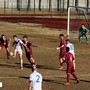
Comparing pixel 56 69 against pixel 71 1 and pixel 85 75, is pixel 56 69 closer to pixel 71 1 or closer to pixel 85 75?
pixel 85 75

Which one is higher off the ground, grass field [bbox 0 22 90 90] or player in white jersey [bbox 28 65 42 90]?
player in white jersey [bbox 28 65 42 90]

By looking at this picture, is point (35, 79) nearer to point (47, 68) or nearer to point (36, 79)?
point (36, 79)

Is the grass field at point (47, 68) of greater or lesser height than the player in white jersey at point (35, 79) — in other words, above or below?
below

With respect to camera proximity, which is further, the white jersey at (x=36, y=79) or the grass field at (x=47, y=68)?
the grass field at (x=47, y=68)

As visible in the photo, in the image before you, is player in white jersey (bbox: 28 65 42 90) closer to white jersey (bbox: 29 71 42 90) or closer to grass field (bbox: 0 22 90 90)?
white jersey (bbox: 29 71 42 90)

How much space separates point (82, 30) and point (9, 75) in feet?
56.5

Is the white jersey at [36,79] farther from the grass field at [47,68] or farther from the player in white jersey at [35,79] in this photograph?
the grass field at [47,68]

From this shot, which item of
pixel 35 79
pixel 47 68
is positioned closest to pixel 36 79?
pixel 35 79

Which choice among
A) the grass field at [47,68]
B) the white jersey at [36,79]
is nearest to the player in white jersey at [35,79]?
the white jersey at [36,79]

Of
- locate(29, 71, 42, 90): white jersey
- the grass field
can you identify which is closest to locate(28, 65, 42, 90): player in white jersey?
locate(29, 71, 42, 90): white jersey

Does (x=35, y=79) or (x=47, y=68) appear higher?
(x=35, y=79)

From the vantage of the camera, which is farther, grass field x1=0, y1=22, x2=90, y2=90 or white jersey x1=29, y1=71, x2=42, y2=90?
grass field x1=0, y1=22, x2=90, y2=90

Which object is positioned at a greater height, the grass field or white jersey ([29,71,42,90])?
white jersey ([29,71,42,90])

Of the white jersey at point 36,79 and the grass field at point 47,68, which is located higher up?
the white jersey at point 36,79
